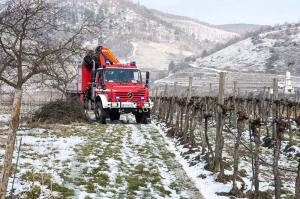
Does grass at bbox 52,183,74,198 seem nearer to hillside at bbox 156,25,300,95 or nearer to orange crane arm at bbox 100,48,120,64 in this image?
orange crane arm at bbox 100,48,120,64

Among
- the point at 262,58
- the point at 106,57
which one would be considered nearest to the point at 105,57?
the point at 106,57

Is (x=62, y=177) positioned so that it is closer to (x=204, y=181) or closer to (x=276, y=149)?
(x=204, y=181)

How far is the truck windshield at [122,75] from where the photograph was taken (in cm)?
1955

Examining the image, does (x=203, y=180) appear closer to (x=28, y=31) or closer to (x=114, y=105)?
(x=28, y=31)

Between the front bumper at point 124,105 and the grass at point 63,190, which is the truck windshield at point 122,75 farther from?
the grass at point 63,190

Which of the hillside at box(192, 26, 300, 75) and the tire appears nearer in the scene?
the tire

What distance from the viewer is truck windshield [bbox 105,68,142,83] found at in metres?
19.5

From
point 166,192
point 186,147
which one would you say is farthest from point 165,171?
point 186,147

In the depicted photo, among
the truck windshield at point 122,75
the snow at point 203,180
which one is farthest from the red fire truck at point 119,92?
the snow at point 203,180

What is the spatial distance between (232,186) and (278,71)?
143853mm

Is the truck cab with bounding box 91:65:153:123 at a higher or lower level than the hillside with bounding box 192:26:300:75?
lower

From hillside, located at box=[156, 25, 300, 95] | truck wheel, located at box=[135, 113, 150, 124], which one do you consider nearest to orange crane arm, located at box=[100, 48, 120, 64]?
truck wheel, located at box=[135, 113, 150, 124]

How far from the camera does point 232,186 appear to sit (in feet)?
25.9

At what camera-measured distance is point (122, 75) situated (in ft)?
64.6
